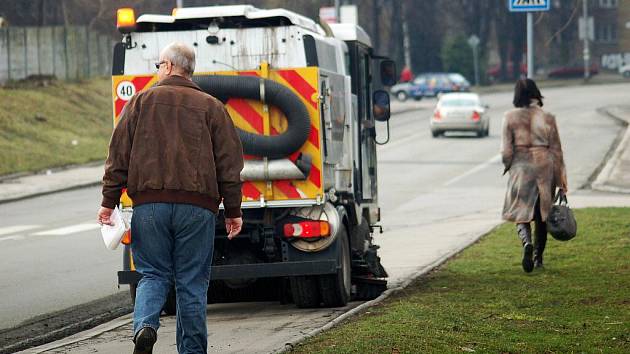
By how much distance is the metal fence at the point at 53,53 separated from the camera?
43.2 meters

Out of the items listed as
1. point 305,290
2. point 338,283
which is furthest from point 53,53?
point 338,283

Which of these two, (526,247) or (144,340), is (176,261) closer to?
(144,340)

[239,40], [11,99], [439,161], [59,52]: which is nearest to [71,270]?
[239,40]

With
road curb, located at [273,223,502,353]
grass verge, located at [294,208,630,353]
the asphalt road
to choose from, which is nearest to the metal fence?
the asphalt road

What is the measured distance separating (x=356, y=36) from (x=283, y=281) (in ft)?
8.19

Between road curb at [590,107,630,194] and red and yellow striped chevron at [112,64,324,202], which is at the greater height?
red and yellow striped chevron at [112,64,324,202]

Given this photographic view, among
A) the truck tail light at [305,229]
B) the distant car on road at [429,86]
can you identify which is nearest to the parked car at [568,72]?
the distant car on road at [429,86]

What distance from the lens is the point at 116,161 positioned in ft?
22.7

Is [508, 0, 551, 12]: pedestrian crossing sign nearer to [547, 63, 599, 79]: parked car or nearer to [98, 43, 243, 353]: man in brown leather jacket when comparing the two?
[98, 43, 243, 353]: man in brown leather jacket

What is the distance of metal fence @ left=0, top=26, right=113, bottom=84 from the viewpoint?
43.2m

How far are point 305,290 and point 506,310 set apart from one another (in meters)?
2.00

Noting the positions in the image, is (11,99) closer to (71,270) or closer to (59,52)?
(59,52)

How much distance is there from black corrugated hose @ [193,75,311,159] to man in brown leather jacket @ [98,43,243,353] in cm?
343

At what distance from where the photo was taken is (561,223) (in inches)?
495
